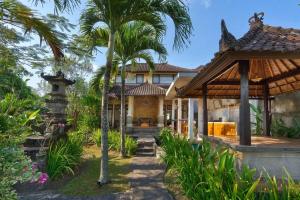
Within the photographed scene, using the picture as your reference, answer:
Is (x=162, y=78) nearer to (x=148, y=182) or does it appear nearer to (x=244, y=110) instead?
(x=148, y=182)

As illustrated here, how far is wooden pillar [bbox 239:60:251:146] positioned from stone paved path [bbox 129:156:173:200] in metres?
2.12

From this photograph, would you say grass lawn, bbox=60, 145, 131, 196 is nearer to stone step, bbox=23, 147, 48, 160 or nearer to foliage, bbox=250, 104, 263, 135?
stone step, bbox=23, 147, 48, 160

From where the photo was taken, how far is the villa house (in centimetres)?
2191

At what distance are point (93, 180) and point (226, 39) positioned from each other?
18.5 ft

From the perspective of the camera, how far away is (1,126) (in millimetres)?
4297

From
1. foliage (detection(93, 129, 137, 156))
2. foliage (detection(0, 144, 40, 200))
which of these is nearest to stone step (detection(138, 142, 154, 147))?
foliage (detection(93, 129, 137, 156))

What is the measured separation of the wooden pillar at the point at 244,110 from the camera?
5832 mm

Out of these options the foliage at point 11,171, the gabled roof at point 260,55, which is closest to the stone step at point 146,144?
the gabled roof at point 260,55

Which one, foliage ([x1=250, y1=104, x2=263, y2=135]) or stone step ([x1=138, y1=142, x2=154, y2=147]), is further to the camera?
stone step ([x1=138, y1=142, x2=154, y2=147])

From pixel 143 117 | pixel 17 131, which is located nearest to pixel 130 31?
pixel 17 131

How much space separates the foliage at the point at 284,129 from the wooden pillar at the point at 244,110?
222 inches

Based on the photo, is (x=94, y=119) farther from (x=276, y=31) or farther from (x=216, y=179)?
(x=216, y=179)

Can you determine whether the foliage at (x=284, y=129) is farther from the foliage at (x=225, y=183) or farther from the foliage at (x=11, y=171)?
the foliage at (x=11, y=171)

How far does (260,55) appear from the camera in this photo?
559 cm
